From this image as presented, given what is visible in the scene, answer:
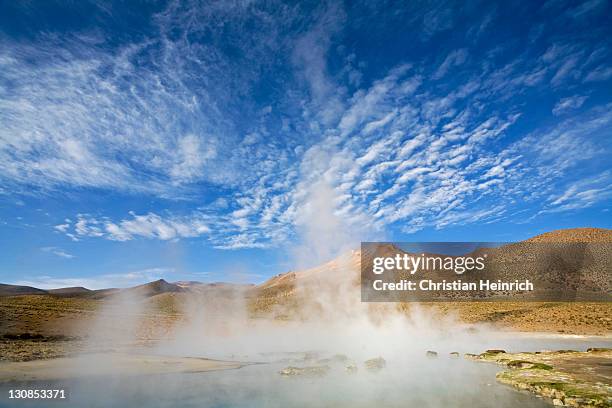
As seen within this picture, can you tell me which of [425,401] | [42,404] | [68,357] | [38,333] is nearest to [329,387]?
[425,401]

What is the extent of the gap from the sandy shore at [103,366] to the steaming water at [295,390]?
4.47 ft

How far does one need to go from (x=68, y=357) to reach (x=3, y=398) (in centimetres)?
1093

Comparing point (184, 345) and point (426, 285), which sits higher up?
point (426, 285)

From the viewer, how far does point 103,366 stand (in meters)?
21.4

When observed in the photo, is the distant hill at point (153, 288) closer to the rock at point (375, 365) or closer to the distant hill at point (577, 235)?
the distant hill at point (577, 235)

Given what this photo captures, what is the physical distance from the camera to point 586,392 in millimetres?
14664

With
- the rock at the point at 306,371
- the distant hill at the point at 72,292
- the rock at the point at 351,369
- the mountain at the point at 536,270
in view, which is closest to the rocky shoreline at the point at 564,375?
the rock at the point at 351,369

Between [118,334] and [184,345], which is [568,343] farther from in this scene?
[118,334]

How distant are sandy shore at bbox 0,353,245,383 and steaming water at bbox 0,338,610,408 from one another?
4.47 feet

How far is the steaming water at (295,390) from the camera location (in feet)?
48.3

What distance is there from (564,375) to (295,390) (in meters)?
13.0

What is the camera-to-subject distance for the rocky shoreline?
14.3m

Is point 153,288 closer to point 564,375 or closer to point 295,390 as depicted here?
point 295,390

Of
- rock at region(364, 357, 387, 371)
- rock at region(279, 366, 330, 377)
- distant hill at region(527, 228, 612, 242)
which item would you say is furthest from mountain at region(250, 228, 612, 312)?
rock at region(279, 366, 330, 377)
